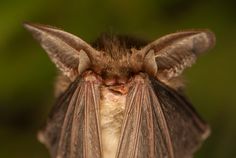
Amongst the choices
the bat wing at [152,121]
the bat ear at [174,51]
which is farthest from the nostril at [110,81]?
the bat ear at [174,51]

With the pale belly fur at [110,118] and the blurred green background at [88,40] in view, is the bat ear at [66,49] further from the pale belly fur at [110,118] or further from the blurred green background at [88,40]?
the blurred green background at [88,40]

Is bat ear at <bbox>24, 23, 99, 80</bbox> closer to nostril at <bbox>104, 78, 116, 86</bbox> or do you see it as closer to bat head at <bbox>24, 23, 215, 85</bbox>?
bat head at <bbox>24, 23, 215, 85</bbox>

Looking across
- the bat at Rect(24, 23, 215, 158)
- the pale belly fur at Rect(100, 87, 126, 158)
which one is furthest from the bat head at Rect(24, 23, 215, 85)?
the pale belly fur at Rect(100, 87, 126, 158)

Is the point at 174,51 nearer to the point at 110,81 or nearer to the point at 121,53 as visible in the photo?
the point at 121,53

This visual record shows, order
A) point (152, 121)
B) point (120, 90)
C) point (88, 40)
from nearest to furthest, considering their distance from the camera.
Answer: point (120, 90) < point (152, 121) < point (88, 40)

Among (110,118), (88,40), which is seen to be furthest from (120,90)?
(88,40)

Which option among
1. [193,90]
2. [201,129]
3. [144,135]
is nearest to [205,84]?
[193,90]
